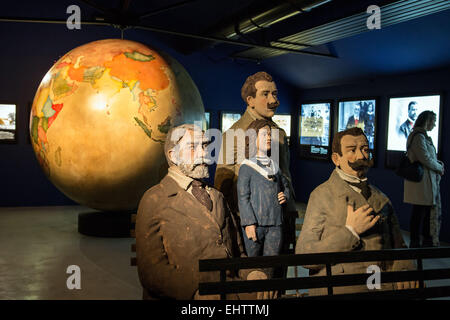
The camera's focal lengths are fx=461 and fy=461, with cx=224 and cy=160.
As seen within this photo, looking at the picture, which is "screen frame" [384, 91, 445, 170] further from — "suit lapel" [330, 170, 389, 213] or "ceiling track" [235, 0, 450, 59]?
"suit lapel" [330, 170, 389, 213]

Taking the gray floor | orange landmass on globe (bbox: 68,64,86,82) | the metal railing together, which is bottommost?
the gray floor

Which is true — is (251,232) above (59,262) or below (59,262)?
above

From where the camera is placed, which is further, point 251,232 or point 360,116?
point 360,116

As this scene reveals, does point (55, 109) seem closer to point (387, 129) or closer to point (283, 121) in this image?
point (387, 129)

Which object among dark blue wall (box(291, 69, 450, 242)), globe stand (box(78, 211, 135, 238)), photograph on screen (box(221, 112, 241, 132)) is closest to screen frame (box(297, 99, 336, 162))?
dark blue wall (box(291, 69, 450, 242))

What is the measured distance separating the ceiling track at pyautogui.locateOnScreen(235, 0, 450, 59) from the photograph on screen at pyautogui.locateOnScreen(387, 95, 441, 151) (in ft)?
5.00

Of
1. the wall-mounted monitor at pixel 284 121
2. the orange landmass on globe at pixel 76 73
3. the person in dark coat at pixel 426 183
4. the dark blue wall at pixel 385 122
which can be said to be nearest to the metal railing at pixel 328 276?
the person in dark coat at pixel 426 183

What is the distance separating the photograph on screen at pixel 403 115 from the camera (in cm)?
740

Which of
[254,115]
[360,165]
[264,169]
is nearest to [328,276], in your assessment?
[360,165]

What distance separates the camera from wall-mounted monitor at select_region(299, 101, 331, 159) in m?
9.97

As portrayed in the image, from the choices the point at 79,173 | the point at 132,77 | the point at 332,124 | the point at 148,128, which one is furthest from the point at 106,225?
the point at 332,124

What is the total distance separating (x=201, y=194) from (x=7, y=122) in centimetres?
796

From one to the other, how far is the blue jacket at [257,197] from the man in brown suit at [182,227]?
1.36 ft

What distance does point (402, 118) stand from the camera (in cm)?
787
